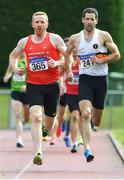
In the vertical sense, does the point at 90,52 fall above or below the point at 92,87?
above

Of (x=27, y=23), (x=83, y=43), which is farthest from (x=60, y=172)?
(x=27, y=23)

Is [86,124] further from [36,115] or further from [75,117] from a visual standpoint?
[75,117]

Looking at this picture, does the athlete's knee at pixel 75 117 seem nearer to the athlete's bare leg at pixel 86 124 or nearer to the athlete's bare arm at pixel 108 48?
the athlete's bare arm at pixel 108 48

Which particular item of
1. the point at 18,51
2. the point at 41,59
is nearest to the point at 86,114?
the point at 41,59

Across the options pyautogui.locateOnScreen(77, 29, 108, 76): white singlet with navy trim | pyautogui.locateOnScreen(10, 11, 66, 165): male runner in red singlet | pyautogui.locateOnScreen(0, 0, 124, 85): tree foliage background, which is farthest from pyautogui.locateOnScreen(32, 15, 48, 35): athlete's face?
pyautogui.locateOnScreen(0, 0, 124, 85): tree foliage background

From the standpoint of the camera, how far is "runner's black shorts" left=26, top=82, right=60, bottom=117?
12.6 meters

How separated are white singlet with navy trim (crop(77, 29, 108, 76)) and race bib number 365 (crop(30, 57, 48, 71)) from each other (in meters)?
0.53

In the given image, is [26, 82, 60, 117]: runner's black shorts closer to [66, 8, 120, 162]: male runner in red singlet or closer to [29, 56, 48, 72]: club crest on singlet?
[29, 56, 48, 72]: club crest on singlet

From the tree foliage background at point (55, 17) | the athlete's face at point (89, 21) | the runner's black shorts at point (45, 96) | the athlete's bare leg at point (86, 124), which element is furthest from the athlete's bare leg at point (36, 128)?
the tree foliage background at point (55, 17)

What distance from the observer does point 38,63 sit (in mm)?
12633

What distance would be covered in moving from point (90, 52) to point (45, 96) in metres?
0.97

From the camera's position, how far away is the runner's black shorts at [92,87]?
498 inches

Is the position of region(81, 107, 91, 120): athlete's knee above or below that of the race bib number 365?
below

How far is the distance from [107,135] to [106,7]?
1884cm
